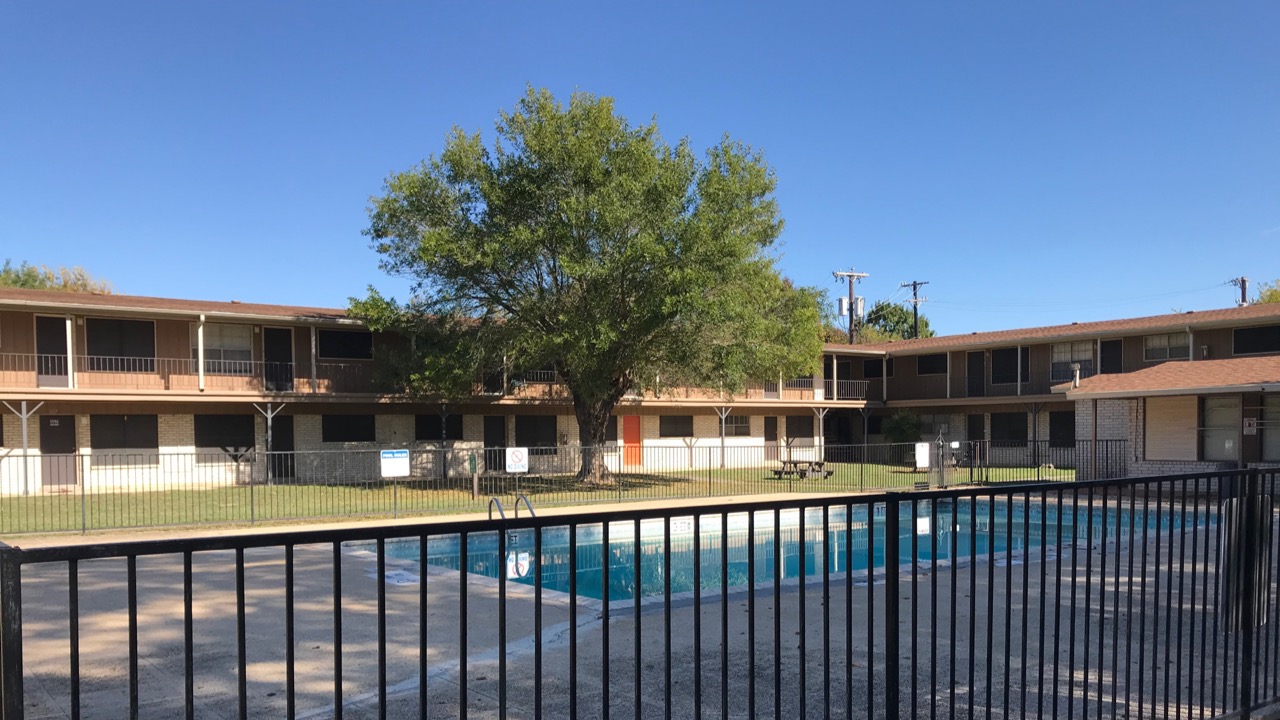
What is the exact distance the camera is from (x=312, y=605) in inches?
373

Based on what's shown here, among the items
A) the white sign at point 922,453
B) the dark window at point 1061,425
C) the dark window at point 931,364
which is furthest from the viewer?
the dark window at point 931,364

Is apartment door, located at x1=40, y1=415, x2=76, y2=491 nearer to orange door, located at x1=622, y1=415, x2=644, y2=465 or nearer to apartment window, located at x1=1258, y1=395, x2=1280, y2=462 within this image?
orange door, located at x1=622, y1=415, x2=644, y2=465

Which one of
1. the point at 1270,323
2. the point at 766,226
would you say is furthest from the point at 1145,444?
the point at 766,226

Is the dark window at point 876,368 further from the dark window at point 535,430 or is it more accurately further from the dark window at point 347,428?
the dark window at point 347,428

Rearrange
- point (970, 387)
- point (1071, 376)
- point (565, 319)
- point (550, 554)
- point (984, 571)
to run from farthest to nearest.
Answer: point (970, 387) < point (1071, 376) < point (565, 319) < point (550, 554) < point (984, 571)

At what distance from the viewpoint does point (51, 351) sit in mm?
26781

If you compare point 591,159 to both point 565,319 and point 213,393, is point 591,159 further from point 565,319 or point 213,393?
point 213,393

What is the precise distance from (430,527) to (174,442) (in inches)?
1173

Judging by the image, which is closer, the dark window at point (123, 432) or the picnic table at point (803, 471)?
the dark window at point (123, 432)

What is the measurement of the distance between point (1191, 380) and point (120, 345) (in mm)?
33237

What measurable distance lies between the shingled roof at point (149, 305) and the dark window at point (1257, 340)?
33.3 meters

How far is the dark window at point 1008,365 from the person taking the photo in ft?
132

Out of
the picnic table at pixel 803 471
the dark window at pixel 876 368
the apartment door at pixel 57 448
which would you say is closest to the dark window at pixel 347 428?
the apartment door at pixel 57 448

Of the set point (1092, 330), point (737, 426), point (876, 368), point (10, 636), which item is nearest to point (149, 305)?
point (737, 426)
